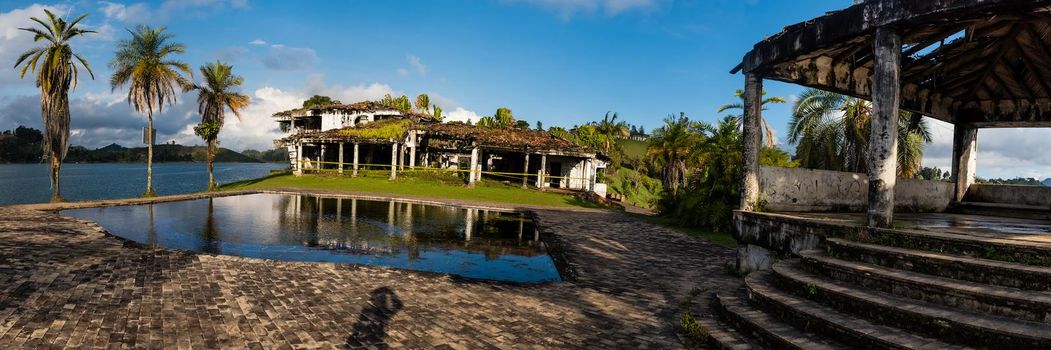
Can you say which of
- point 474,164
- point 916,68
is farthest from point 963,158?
point 474,164

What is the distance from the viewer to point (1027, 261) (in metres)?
4.62

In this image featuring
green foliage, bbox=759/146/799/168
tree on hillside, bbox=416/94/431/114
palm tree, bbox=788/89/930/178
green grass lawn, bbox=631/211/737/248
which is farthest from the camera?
tree on hillside, bbox=416/94/431/114

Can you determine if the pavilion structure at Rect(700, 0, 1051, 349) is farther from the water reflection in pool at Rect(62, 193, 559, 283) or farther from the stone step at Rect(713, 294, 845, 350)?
the water reflection in pool at Rect(62, 193, 559, 283)

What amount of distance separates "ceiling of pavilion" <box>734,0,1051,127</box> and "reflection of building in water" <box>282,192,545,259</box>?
7090 millimetres

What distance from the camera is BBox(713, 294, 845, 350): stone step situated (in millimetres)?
4531

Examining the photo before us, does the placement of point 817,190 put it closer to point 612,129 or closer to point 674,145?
point 674,145

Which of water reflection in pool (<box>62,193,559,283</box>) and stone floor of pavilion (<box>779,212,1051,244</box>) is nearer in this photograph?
stone floor of pavilion (<box>779,212,1051,244</box>)

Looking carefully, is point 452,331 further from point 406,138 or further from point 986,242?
point 406,138

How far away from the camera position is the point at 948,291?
446cm

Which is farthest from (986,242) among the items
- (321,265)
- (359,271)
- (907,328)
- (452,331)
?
(321,265)

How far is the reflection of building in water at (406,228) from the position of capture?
12109 mm

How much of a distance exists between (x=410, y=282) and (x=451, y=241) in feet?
17.9

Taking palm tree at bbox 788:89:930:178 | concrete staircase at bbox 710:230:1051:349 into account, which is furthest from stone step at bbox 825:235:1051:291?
Result: palm tree at bbox 788:89:930:178

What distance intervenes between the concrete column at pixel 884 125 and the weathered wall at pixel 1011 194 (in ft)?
27.0
